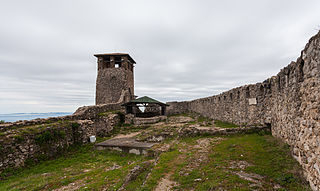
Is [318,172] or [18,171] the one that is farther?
[18,171]

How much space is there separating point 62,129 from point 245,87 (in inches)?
441

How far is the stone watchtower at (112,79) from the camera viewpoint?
26.7 m

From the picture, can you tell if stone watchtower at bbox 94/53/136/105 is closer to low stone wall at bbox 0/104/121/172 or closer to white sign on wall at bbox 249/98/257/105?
low stone wall at bbox 0/104/121/172

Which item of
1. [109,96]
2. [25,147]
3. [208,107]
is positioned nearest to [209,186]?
[25,147]

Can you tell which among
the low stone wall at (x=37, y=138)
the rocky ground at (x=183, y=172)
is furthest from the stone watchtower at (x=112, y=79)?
the rocky ground at (x=183, y=172)

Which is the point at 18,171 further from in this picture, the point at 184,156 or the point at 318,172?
the point at 318,172

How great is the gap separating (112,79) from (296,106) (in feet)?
85.9

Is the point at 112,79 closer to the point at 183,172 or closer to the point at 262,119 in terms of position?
the point at 262,119

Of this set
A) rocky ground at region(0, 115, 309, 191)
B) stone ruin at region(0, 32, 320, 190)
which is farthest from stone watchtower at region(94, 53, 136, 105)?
rocky ground at region(0, 115, 309, 191)

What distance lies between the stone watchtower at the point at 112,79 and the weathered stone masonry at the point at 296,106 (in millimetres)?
20968

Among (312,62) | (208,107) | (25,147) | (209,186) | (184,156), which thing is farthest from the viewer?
(208,107)

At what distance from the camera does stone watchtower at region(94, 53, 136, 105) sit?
87.7 feet

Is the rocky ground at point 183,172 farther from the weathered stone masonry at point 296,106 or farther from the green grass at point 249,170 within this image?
the weathered stone masonry at point 296,106

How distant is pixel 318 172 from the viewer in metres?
2.78
